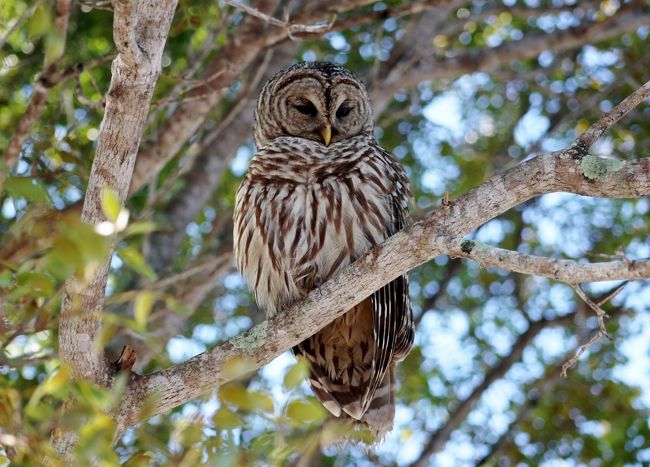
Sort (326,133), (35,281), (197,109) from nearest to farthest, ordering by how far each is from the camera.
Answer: (35,281) → (326,133) → (197,109)

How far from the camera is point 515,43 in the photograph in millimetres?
5914

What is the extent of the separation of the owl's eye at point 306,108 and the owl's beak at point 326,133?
0.66 ft

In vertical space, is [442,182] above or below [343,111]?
below

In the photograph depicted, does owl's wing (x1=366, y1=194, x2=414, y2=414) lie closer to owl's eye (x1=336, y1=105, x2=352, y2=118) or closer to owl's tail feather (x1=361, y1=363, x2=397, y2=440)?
owl's tail feather (x1=361, y1=363, x2=397, y2=440)

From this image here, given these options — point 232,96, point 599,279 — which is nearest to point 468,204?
point 599,279

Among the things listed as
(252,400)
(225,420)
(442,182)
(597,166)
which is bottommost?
(442,182)

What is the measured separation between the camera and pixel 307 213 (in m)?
3.72

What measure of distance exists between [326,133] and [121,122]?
1.53 m

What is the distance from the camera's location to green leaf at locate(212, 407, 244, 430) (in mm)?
1902

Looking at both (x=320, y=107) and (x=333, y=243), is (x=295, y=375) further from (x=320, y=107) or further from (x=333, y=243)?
(x=320, y=107)

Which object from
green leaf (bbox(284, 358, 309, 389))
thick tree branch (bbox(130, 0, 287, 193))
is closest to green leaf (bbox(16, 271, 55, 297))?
green leaf (bbox(284, 358, 309, 389))

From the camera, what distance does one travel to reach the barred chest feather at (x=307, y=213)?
3.70 meters

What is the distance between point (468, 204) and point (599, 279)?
50 centimetres

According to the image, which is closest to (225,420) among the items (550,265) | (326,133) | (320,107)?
(550,265)
